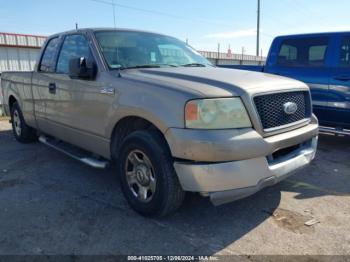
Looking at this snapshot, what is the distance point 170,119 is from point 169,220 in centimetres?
107

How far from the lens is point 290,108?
342 centimetres

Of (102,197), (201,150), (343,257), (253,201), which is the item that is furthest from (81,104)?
(343,257)

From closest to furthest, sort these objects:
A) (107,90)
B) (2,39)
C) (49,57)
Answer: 1. (107,90)
2. (49,57)
3. (2,39)

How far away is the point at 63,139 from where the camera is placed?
4.92m

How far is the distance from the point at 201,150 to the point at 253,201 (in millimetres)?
1341

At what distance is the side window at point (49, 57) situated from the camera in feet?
16.7

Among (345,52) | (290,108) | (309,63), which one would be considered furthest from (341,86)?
(290,108)

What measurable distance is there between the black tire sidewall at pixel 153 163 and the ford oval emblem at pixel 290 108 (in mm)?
1230

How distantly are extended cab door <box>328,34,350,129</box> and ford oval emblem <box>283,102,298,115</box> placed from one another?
2.70m

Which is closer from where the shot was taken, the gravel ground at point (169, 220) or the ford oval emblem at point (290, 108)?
the gravel ground at point (169, 220)

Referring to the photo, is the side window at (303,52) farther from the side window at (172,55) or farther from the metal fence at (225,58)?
the metal fence at (225,58)

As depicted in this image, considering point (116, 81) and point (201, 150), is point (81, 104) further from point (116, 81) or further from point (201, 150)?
point (201, 150)

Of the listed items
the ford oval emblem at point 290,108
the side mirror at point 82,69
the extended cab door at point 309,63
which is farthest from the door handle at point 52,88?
the extended cab door at point 309,63

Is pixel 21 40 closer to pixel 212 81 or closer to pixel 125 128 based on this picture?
pixel 125 128
